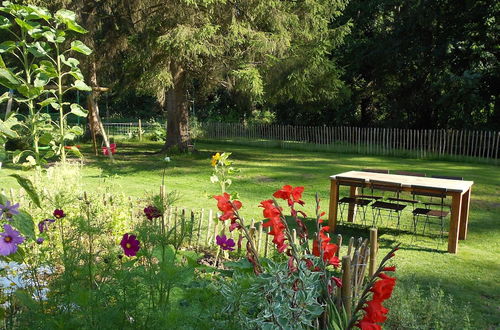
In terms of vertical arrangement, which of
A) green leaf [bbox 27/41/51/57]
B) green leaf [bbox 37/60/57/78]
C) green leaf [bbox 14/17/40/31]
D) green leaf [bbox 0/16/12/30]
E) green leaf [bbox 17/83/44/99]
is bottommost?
green leaf [bbox 17/83/44/99]

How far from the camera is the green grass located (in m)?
5.30

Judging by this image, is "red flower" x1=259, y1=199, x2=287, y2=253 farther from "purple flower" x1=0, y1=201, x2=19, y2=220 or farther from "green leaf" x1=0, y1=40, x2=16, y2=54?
"green leaf" x1=0, y1=40, x2=16, y2=54

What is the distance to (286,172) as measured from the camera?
13633 mm

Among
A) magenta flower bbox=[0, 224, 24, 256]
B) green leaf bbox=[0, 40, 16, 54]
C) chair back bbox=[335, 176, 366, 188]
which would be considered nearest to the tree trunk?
chair back bbox=[335, 176, 366, 188]

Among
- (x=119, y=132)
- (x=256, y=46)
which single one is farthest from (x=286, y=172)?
(x=119, y=132)

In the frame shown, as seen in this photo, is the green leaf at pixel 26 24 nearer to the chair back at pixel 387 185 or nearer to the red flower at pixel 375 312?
the red flower at pixel 375 312

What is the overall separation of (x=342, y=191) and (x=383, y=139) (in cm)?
1035

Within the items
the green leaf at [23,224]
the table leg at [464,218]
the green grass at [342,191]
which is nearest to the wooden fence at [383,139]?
the green grass at [342,191]

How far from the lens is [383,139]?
20.1 metres

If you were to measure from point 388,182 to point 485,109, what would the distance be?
56.9 ft

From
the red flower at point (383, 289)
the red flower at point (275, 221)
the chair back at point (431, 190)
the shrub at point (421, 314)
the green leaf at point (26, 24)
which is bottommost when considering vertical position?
the shrub at point (421, 314)

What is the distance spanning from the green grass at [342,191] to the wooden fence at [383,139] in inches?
35.7

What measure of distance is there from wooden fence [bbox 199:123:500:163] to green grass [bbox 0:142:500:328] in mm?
908

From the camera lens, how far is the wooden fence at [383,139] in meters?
18.4
